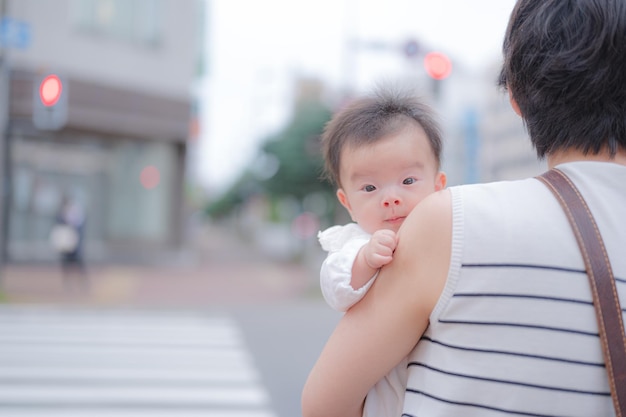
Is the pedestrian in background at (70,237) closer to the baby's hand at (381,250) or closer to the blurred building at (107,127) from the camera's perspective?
the blurred building at (107,127)

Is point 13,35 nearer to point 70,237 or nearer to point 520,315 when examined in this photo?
point 70,237

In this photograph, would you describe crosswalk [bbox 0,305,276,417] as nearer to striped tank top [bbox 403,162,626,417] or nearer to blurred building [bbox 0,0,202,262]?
striped tank top [bbox 403,162,626,417]

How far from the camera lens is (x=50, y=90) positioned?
12508mm

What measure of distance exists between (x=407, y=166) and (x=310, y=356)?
705cm

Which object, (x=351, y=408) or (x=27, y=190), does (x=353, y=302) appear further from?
(x=27, y=190)

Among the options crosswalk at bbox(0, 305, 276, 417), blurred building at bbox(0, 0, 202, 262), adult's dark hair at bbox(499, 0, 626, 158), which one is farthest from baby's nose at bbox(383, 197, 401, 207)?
blurred building at bbox(0, 0, 202, 262)

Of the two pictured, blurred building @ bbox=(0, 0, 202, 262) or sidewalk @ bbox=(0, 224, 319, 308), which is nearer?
sidewalk @ bbox=(0, 224, 319, 308)

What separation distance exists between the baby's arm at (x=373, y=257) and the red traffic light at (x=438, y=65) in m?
10.7

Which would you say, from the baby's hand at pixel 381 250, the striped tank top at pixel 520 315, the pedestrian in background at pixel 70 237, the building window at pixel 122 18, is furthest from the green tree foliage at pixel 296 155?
the striped tank top at pixel 520 315

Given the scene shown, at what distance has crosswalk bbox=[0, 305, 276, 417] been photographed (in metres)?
6.12

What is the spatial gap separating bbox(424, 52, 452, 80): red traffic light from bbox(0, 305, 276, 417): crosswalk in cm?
560

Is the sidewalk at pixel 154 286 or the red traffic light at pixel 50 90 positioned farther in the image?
the sidewalk at pixel 154 286

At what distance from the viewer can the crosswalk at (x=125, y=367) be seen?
20.1 feet

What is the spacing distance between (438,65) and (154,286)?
8384mm
